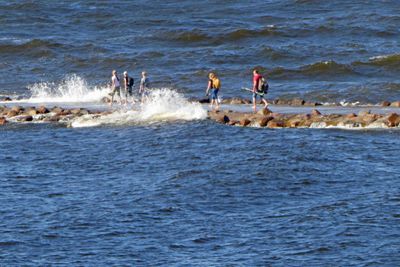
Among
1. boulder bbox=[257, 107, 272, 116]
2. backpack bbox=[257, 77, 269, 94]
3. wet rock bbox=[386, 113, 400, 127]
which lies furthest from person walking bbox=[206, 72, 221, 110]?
wet rock bbox=[386, 113, 400, 127]

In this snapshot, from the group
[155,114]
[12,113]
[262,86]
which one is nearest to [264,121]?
[262,86]

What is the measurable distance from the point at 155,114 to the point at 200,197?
12.2 metres

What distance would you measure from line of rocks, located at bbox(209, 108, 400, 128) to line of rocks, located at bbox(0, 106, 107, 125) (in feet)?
19.8

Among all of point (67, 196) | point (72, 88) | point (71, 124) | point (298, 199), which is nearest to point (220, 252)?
point (298, 199)

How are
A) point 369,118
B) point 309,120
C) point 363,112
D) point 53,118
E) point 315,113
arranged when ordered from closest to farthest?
point 369,118
point 309,120
point 363,112
point 315,113
point 53,118

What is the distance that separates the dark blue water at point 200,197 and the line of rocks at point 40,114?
287 cm

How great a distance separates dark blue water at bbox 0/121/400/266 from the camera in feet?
84.7

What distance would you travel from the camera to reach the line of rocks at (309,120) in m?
38.1

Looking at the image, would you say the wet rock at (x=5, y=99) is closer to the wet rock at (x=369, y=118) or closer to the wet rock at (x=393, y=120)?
the wet rock at (x=369, y=118)

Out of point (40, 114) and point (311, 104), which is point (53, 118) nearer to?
point (40, 114)

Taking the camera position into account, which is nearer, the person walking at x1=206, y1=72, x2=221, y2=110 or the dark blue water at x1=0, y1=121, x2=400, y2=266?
the dark blue water at x1=0, y1=121, x2=400, y2=266

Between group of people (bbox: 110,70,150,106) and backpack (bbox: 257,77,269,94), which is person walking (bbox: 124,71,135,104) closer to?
group of people (bbox: 110,70,150,106)

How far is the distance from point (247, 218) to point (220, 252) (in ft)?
9.47

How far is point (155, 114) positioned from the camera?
42188 mm
